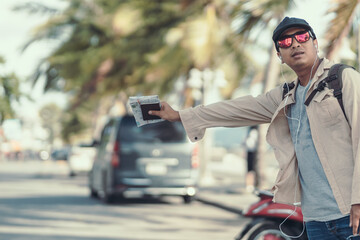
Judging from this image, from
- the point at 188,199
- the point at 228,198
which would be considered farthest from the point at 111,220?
the point at 228,198

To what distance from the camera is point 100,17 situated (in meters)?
31.1

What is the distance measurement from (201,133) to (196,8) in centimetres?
1926

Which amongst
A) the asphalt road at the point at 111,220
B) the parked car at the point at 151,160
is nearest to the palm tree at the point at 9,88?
the asphalt road at the point at 111,220

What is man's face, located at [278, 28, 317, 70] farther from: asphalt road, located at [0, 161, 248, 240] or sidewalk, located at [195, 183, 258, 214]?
sidewalk, located at [195, 183, 258, 214]

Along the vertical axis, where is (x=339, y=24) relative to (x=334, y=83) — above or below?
above

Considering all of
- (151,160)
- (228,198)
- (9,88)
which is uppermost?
(9,88)

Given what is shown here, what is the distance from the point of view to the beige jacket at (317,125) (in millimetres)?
3203

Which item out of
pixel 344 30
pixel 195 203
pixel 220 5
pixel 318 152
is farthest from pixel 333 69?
pixel 220 5

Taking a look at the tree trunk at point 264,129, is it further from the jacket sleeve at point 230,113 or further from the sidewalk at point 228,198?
the jacket sleeve at point 230,113

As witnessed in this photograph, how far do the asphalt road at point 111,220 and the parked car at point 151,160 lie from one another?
0.42 meters

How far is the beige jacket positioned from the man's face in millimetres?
71

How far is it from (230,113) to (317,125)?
22.8 inches

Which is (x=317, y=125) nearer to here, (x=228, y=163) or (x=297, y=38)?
(x=297, y=38)

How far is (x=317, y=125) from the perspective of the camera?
3312mm
